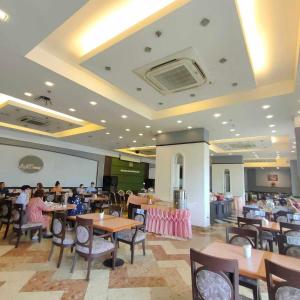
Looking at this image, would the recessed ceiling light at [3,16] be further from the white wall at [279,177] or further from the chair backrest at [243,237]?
the white wall at [279,177]

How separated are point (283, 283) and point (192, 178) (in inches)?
223

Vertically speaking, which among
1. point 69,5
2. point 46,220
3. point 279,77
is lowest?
point 46,220

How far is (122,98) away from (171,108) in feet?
5.09

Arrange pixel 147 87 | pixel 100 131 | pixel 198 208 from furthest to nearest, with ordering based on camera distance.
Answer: pixel 100 131 → pixel 198 208 → pixel 147 87

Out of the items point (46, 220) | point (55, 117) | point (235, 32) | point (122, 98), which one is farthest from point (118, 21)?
point (55, 117)

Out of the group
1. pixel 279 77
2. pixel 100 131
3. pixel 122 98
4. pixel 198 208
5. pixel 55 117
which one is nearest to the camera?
pixel 279 77

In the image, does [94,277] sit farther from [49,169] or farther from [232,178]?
[232,178]

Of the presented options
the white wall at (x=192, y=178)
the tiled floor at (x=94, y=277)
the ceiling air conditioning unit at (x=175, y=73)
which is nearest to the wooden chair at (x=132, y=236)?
the tiled floor at (x=94, y=277)

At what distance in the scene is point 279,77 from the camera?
4.29m

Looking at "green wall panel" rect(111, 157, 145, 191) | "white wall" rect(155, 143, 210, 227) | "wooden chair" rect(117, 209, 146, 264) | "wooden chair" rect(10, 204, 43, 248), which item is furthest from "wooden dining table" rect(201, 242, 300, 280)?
"green wall panel" rect(111, 157, 145, 191)

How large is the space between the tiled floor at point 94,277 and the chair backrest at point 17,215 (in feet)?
1.53

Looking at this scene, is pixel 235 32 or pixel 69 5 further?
pixel 235 32

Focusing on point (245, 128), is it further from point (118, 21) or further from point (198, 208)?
point (118, 21)

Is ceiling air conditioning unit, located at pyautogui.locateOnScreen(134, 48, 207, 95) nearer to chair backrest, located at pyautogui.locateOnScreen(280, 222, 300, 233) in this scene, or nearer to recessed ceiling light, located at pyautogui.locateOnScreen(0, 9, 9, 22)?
recessed ceiling light, located at pyautogui.locateOnScreen(0, 9, 9, 22)
